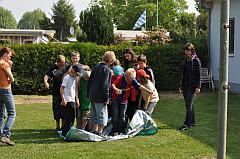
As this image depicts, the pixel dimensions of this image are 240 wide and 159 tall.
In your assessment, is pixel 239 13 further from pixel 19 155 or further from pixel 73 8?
pixel 73 8

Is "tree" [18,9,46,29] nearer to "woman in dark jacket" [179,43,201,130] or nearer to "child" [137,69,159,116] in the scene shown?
"woman in dark jacket" [179,43,201,130]

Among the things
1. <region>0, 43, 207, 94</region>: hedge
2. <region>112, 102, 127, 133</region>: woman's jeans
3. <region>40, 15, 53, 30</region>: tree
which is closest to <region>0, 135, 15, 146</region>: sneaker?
<region>112, 102, 127, 133</region>: woman's jeans

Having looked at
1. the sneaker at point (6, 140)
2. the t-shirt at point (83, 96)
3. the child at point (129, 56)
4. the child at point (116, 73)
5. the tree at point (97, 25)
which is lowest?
the sneaker at point (6, 140)

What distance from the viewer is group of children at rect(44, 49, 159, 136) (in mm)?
8297

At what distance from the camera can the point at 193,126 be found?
9906 mm

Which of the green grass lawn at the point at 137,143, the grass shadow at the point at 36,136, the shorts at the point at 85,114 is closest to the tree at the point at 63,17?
the green grass lawn at the point at 137,143

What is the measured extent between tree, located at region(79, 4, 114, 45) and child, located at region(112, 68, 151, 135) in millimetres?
14588

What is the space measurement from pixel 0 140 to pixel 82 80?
2000 millimetres

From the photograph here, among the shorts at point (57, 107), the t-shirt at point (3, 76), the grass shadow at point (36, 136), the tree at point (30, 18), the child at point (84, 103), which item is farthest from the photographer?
the tree at point (30, 18)

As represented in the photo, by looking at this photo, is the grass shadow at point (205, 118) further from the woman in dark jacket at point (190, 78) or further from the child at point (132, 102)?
the child at point (132, 102)

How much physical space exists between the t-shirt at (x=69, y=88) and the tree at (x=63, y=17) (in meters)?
71.0

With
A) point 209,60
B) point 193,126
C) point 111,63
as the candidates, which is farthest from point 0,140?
point 209,60

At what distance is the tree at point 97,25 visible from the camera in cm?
2330

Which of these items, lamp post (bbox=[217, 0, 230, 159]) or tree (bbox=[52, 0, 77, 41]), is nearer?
lamp post (bbox=[217, 0, 230, 159])
